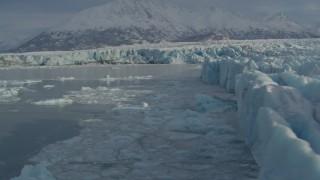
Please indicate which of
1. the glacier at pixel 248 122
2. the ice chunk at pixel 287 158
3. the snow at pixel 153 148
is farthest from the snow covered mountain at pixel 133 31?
the ice chunk at pixel 287 158

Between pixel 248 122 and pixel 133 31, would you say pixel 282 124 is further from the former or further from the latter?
pixel 133 31

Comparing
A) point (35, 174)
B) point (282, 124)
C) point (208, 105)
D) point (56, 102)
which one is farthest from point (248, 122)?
point (56, 102)

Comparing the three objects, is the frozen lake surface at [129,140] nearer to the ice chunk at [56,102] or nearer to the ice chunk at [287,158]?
the ice chunk at [56,102]

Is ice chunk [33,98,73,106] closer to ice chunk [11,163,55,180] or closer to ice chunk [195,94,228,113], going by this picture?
ice chunk [195,94,228,113]

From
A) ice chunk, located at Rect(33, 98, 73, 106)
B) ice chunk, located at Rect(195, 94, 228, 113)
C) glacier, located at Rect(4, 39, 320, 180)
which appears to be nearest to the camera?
glacier, located at Rect(4, 39, 320, 180)

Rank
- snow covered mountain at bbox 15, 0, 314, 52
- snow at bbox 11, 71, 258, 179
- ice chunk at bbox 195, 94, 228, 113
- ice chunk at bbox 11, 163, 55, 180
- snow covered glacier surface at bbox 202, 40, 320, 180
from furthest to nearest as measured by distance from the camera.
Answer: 1. snow covered mountain at bbox 15, 0, 314, 52
2. ice chunk at bbox 195, 94, 228, 113
3. snow at bbox 11, 71, 258, 179
4. ice chunk at bbox 11, 163, 55, 180
5. snow covered glacier surface at bbox 202, 40, 320, 180

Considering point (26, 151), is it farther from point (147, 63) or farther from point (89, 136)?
point (147, 63)


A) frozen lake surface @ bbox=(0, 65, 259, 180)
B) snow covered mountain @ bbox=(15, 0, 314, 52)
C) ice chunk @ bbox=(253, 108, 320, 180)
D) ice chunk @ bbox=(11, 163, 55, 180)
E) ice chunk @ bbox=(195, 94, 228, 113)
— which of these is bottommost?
frozen lake surface @ bbox=(0, 65, 259, 180)

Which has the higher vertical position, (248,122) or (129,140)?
(248,122)

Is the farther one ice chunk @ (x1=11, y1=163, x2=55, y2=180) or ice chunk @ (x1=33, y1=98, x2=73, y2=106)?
ice chunk @ (x1=33, y1=98, x2=73, y2=106)

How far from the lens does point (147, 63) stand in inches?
1724

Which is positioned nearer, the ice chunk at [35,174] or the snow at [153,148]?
the ice chunk at [35,174]

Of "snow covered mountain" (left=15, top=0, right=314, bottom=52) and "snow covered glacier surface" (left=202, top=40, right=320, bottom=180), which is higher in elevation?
"snow covered mountain" (left=15, top=0, right=314, bottom=52)

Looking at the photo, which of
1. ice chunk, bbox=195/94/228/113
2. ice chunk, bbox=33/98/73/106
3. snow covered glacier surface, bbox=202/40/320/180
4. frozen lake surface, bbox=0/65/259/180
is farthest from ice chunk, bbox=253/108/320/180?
ice chunk, bbox=33/98/73/106
